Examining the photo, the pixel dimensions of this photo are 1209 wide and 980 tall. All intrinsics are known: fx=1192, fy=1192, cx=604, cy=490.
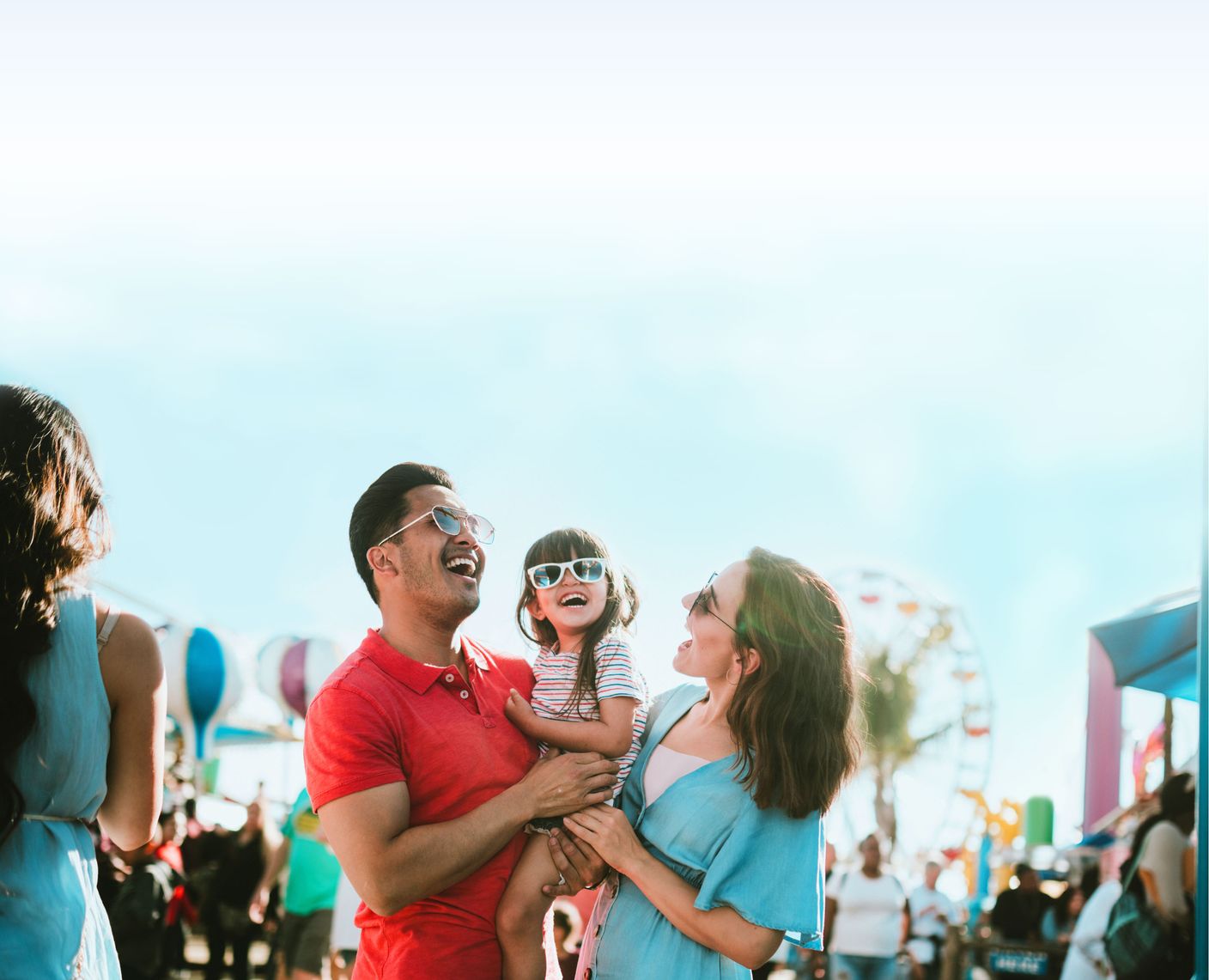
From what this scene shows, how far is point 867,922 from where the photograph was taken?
7.68m

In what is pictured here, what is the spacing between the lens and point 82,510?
194 cm

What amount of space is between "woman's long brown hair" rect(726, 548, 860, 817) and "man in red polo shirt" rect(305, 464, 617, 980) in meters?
0.31

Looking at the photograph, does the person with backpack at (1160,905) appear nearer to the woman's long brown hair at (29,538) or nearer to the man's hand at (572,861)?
the man's hand at (572,861)

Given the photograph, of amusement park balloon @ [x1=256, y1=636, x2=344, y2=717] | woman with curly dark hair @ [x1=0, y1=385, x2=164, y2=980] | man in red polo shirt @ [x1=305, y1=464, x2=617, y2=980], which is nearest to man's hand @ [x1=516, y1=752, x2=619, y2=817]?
man in red polo shirt @ [x1=305, y1=464, x2=617, y2=980]

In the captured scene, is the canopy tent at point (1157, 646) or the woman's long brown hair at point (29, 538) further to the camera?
the canopy tent at point (1157, 646)

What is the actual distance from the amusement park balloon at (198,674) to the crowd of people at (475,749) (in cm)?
798

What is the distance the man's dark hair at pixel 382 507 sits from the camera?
254 centimetres

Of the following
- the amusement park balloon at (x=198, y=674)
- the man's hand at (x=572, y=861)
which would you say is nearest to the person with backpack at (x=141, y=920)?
the amusement park balloon at (x=198, y=674)

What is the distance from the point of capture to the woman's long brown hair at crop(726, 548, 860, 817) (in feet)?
7.55

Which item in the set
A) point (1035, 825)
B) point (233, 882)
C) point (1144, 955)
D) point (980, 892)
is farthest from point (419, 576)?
point (1035, 825)

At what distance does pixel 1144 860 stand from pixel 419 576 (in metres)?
3.43

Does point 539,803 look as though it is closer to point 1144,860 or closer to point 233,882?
point 1144,860

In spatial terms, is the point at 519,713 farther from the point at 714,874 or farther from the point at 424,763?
the point at 714,874

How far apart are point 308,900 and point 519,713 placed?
4.77 metres
